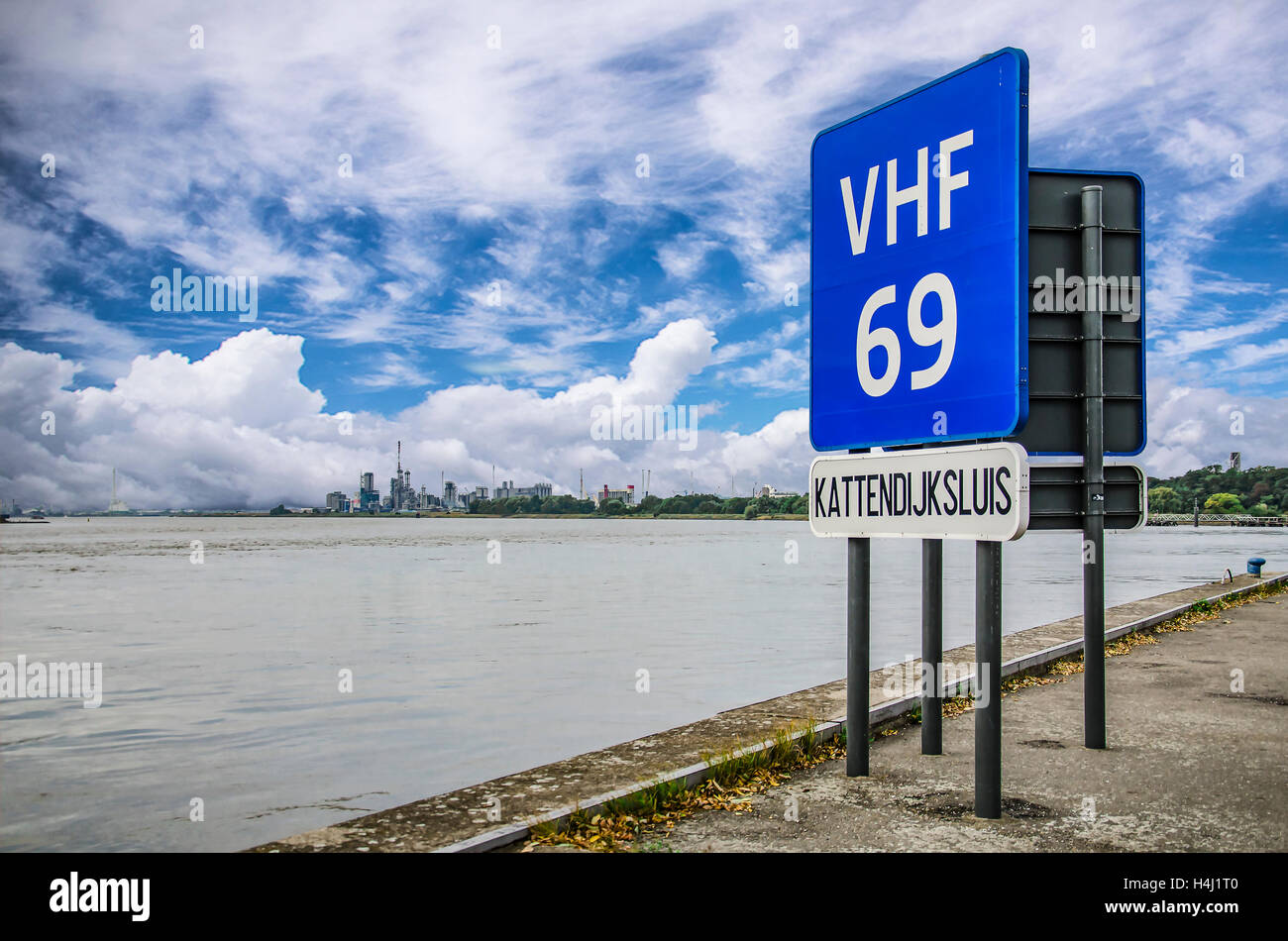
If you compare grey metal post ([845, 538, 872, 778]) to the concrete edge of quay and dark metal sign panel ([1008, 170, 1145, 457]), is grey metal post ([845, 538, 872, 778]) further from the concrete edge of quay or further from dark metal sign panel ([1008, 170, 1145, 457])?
dark metal sign panel ([1008, 170, 1145, 457])

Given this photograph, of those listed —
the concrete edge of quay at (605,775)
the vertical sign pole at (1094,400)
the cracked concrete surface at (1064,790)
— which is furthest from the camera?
the vertical sign pole at (1094,400)

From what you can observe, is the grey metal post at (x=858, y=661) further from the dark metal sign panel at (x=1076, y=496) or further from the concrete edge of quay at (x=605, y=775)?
the dark metal sign panel at (x=1076, y=496)

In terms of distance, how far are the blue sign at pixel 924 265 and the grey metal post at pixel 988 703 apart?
797 mm

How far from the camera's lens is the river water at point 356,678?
7.45 metres

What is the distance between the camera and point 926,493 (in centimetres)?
538

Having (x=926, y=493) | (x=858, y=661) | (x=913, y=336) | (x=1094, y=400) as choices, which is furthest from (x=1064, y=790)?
(x=913, y=336)

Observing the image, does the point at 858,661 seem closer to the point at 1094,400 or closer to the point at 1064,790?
the point at 1064,790

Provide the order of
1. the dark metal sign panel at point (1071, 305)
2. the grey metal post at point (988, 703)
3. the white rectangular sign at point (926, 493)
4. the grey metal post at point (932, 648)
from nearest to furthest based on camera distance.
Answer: the white rectangular sign at point (926, 493) < the grey metal post at point (988, 703) < the grey metal post at point (932, 648) < the dark metal sign panel at point (1071, 305)

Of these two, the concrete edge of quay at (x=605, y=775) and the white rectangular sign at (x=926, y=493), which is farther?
the white rectangular sign at (x=926, y=493)

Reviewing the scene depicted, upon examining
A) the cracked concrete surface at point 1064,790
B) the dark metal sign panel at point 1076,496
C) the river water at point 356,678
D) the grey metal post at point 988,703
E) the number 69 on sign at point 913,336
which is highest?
the number 69 on sign at point 913,336

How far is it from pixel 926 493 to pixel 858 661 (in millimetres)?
1208

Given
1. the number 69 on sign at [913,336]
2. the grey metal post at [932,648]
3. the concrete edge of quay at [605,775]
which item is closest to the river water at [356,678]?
the concrete edge of quay at [605,775]

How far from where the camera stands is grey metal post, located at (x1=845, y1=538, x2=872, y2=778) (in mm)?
5766
